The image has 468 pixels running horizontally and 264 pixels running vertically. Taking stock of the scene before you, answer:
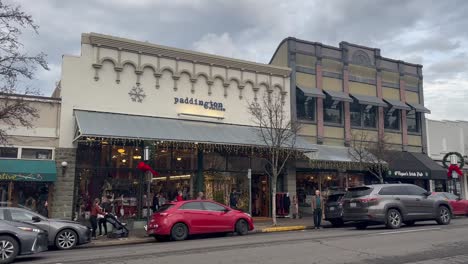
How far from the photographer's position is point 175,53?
75.7 ft

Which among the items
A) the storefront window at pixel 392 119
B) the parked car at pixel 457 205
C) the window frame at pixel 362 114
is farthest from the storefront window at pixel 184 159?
the storefront window at pixel 392 119

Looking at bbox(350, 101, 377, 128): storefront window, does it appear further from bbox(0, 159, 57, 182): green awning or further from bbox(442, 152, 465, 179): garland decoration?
bbox(0, 159, 57, 182): green awning

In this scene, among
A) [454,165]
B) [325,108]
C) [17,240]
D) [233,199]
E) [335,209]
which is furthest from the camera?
[454,165]

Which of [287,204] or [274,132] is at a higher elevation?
[274,132]

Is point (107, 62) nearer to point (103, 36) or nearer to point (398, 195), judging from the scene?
point (103, 36)

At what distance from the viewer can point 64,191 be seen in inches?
765

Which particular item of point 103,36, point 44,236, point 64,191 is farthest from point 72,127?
point 44,236

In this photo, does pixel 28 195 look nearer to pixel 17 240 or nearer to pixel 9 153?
pixel 9 153

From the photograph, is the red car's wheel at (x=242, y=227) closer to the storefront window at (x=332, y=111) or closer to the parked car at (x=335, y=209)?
the parked car at (x=335, y=209)

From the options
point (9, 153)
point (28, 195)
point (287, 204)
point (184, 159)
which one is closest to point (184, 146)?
point (184, 159)

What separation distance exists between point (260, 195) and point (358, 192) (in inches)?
368

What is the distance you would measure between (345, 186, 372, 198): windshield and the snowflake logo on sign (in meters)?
10.9

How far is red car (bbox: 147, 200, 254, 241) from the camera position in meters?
15.4

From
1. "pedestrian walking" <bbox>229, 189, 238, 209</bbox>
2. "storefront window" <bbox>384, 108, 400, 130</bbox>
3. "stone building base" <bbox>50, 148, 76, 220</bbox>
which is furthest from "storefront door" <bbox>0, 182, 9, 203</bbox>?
"storefront window" <bbox>384, 108, 400, 130</bbox>
